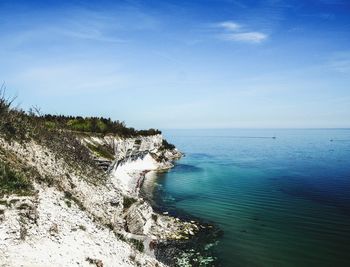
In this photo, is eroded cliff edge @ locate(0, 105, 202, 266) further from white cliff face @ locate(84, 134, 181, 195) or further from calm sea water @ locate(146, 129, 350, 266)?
calm sea water @ locate(146, 129, 350, 266)

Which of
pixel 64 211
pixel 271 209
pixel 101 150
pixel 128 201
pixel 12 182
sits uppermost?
pixel 101 150

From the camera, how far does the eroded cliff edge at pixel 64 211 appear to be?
20281 millimetres

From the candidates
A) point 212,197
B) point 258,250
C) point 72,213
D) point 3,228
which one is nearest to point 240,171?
point 212,197

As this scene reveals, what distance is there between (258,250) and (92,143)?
29.9 m

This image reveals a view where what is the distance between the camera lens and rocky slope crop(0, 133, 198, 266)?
65.7 ft

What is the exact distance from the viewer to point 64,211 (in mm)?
25172

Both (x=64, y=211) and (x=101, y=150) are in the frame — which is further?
(x=101, y=150)

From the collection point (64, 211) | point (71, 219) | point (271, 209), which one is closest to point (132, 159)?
point (271, 209)

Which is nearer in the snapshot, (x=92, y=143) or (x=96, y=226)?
(x=96, y=226)

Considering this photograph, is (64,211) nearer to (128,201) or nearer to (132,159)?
(128,201)

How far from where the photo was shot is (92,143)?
53.0 meters

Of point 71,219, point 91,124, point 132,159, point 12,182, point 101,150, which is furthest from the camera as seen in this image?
point 132,159

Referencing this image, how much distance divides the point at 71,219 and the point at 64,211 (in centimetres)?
98

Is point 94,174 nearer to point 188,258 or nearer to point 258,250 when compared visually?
point 188,258
